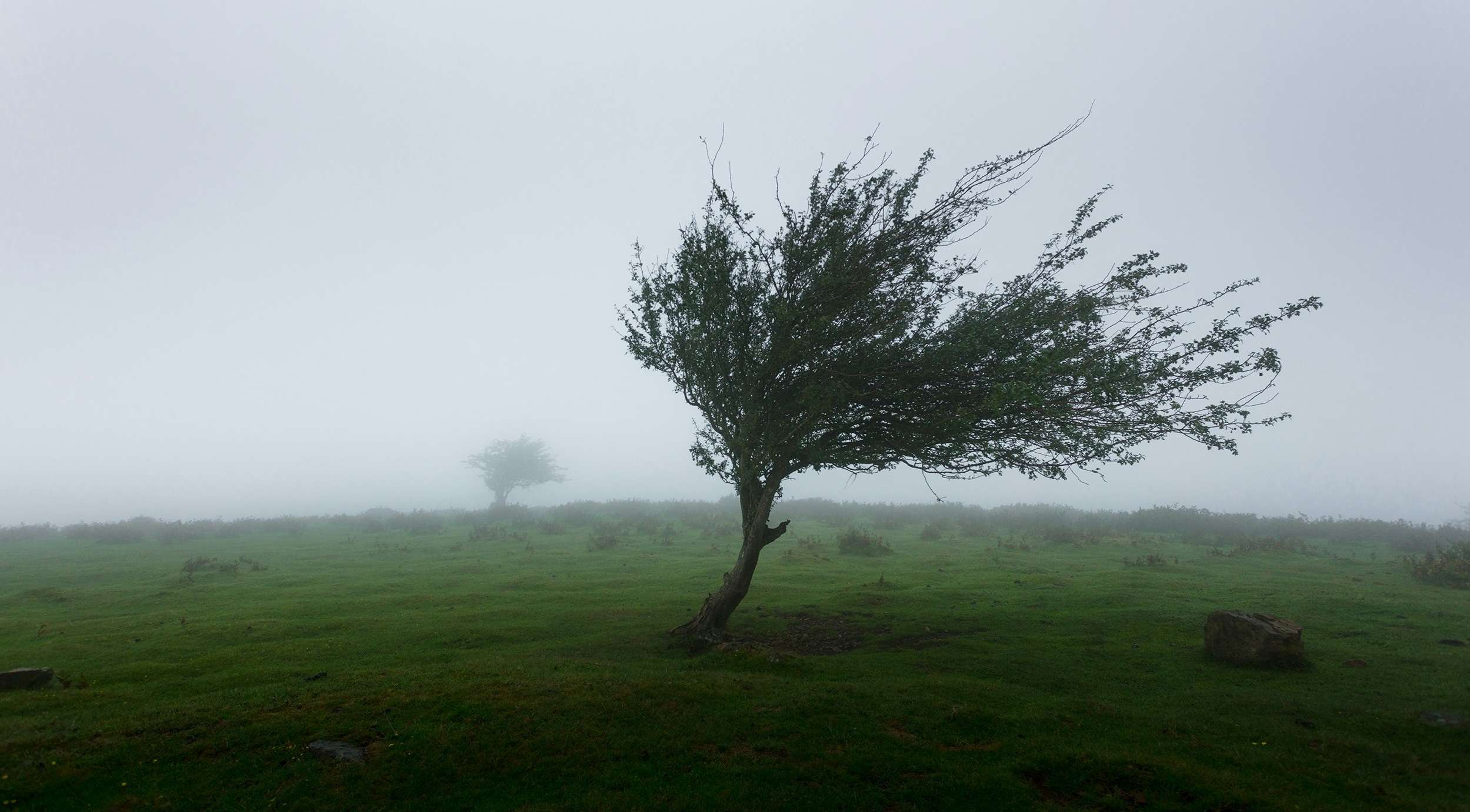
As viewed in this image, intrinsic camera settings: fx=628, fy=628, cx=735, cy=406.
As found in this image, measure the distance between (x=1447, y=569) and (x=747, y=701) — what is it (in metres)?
31.9

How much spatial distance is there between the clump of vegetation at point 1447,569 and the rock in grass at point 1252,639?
18.7m

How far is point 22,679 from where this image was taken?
1377 centimetres

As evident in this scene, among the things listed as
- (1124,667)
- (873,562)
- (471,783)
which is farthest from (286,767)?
(873,562)

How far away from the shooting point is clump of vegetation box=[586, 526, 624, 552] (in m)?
44.5

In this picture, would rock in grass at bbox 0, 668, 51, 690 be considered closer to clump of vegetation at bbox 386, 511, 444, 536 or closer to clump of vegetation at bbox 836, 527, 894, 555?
clump of vegetation at bbox 836, 527, 894, 555

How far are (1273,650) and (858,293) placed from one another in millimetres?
12631

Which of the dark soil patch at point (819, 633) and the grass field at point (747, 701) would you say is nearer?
the grass field at point (747, 701)

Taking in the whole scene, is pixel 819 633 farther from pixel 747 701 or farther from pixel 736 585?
pixel 747 701

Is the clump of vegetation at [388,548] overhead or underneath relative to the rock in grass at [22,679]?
underneath

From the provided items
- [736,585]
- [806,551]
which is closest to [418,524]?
[806,551]

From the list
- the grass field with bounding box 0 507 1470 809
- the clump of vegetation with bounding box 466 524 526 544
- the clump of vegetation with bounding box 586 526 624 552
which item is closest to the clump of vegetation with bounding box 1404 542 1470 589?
the grass field with bounding box 0 507 1470 809

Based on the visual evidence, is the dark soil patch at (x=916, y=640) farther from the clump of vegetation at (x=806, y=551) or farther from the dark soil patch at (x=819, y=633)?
the clump of vegetation at (x=806, y=551)

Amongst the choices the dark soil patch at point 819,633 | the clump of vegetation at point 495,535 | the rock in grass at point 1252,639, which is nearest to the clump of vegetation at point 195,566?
the clump of vegetation at point 495,535

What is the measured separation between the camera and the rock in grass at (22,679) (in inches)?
535
